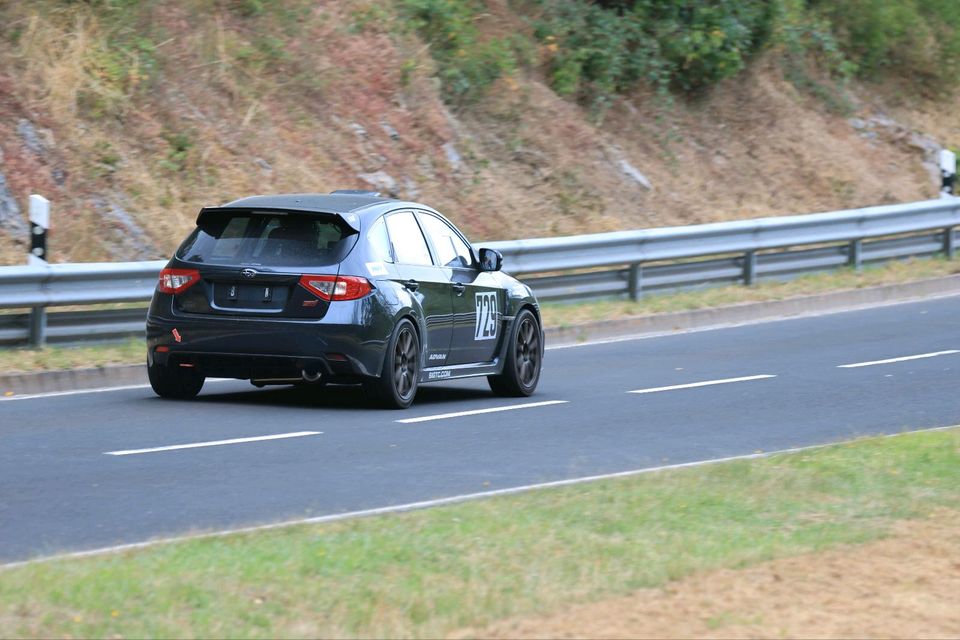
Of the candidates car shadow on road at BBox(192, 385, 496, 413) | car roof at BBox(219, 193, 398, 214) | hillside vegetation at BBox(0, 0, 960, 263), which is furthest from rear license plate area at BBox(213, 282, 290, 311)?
hillside vegetation at BBox(0, 0, 960, 263)

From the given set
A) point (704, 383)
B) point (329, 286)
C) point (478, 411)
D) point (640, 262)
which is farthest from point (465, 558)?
point (640, 262)

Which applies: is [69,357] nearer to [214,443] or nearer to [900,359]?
[214,443]

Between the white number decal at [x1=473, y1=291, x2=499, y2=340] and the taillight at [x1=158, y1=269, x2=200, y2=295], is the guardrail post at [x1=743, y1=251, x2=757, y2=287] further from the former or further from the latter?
the taillight at [x1=158, y1=269, x2=200, y2=295]

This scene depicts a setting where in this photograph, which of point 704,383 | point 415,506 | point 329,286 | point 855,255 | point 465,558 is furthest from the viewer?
point 855,255

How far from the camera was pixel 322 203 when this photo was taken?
12.7 metres

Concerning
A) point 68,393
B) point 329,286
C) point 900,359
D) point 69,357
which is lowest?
point 900,359

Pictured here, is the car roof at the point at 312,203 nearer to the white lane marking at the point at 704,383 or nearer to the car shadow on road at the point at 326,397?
the car shadow on road at the point at 326,397

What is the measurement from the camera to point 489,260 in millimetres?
13805

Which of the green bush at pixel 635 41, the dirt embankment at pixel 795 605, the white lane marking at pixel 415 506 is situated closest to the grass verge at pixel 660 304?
the green bush at pixel 635 41

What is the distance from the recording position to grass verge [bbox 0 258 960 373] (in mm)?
14266

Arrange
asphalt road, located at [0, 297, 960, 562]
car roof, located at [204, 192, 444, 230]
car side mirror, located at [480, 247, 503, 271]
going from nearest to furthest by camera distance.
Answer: asphalt road, located at [0, 297, 960, 562] < car roof, located at [204, 192, 444, 230] < car side mirror, located at [480, 247, 503, 271]

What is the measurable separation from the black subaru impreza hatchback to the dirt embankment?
5.43 meters

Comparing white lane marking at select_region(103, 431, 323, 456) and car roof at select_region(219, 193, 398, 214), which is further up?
car roof at select_region(219, 193, 398, 214)

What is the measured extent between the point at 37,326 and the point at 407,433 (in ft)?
15.7
